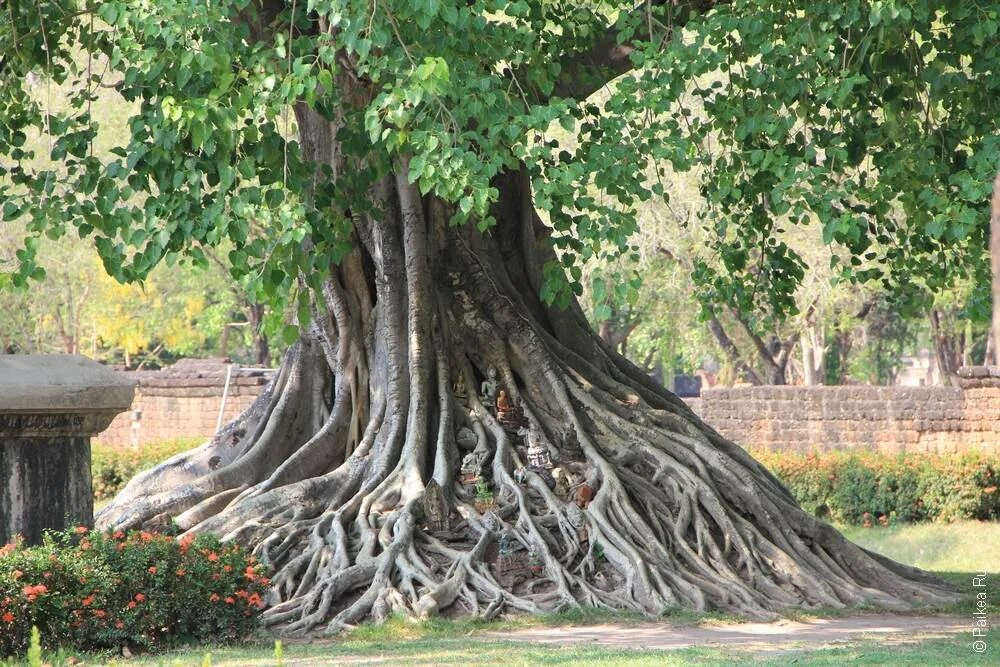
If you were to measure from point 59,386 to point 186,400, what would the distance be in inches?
732

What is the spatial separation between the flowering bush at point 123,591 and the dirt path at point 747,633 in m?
Result: 1.77

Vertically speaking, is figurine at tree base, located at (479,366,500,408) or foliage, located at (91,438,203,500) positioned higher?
figurine at tree base, located at (479,366,500,408)

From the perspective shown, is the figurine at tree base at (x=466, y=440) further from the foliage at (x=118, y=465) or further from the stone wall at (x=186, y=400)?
the stone wall at (x=186, y=400)

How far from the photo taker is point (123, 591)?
25.5 feet

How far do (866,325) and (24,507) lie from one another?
33.5 meters

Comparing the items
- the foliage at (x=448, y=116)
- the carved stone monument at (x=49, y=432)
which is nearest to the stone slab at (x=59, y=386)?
the carved stone monument at (x=49, y=432)

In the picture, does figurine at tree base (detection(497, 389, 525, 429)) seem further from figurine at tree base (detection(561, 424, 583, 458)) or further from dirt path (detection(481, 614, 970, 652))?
dirt path (detection(481, 614, 970, 652))

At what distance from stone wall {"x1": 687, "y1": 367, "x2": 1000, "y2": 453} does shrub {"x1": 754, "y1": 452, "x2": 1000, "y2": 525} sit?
1.30m

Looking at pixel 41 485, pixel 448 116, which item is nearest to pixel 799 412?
pixel 448 116

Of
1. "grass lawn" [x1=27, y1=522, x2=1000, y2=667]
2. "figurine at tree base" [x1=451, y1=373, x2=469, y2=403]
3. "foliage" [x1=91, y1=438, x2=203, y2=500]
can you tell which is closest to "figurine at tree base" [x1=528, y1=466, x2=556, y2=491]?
"figurine at tree base" [x1=451, y1=373, x2=469, y2=403]

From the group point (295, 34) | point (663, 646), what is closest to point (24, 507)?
point (663, 646)

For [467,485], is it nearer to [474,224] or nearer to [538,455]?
[538,455]

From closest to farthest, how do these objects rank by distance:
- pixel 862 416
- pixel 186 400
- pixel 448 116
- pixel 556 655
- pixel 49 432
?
pixel 49 432
pixel 556 655
pixel 448 116
pixel 862 416
pixel 186 400

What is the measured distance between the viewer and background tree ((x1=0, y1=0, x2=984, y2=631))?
8477 millimetres
